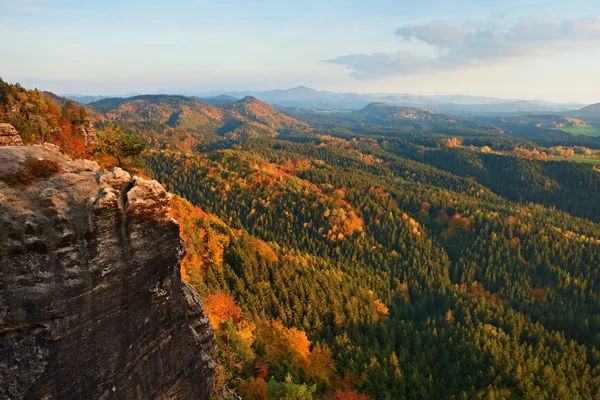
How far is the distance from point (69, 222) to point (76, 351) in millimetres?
7480

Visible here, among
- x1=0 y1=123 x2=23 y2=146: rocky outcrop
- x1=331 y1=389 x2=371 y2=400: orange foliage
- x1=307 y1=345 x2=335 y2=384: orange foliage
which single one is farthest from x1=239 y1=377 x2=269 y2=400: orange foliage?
x1=0 y1=123 x2=23 y2=146: rocky outcrop

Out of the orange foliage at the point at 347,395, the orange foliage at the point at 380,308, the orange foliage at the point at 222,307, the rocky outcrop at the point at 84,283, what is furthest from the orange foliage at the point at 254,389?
the orange foliage at the point at 380,308

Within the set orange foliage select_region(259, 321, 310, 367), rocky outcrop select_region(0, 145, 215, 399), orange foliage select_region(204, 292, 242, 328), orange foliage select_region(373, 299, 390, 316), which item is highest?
rocky outcrop select_region(0, 145, 215, 399)

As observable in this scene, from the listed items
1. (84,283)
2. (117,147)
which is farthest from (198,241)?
(84,283)

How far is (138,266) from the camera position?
2256 centimetres

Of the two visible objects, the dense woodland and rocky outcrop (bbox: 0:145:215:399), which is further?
the dense woodland

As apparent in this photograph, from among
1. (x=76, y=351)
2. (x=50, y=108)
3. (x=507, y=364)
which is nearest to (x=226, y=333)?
(x=76, y=351)

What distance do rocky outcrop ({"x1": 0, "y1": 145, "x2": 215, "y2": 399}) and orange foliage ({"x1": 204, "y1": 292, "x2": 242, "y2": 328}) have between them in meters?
36.3

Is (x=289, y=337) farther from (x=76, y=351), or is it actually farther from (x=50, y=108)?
(x=50, y=108)

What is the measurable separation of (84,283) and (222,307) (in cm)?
5236

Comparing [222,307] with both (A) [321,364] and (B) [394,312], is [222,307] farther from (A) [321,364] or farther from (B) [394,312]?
(B) [394,312]

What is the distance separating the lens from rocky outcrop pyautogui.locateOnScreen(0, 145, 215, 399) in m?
18.6

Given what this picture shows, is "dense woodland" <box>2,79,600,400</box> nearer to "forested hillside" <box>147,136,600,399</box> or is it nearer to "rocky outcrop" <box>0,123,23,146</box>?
"forested hillside" <box>147,136,600,399</box>

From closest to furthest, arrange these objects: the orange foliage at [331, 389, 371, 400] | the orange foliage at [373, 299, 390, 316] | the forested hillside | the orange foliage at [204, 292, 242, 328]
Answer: the orange foliage at [204, 292, 242, 328], the orange foliage at [331, 389, 371, 400], the forested hillside, the orange foliage at [373, 299, 390, 316]
